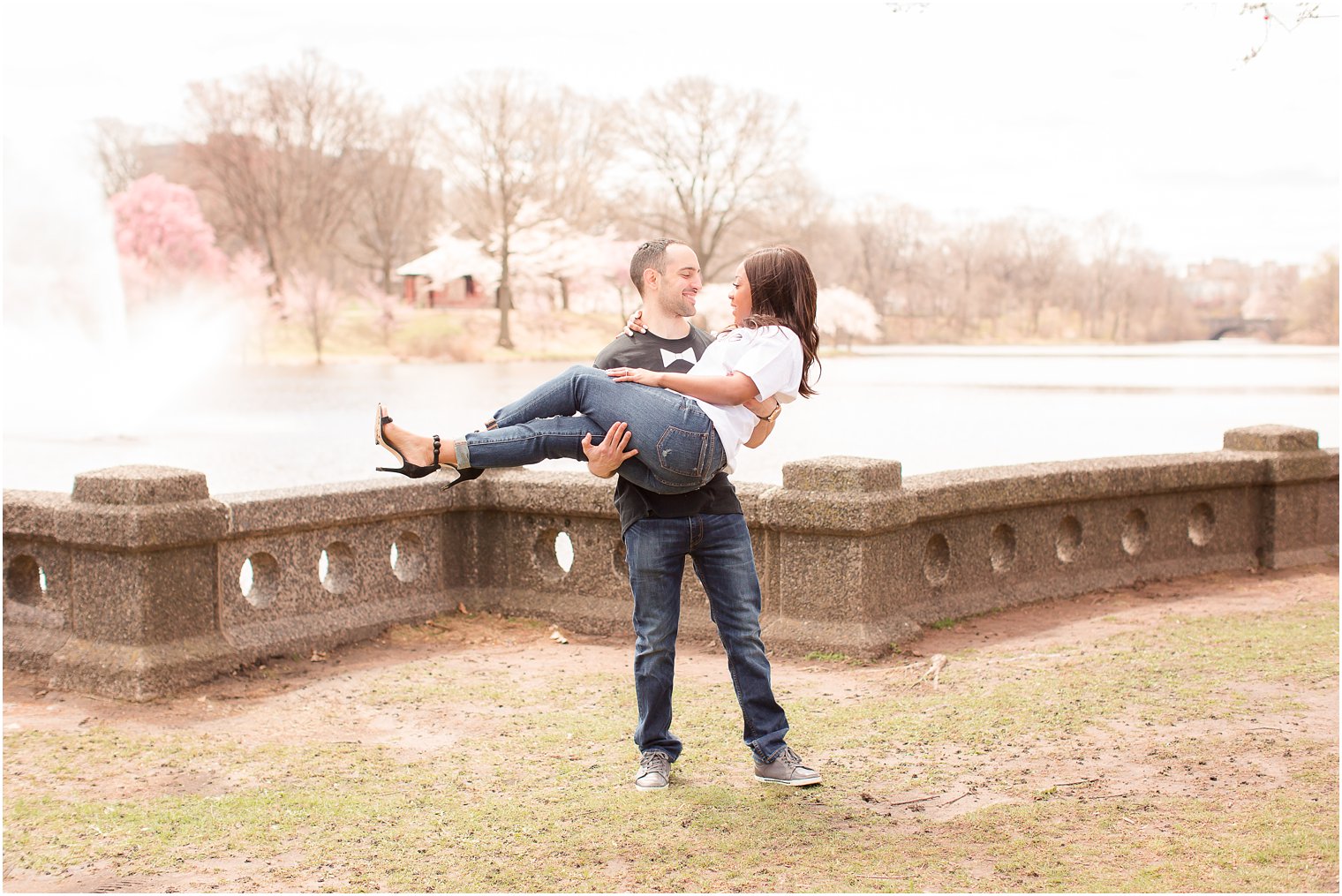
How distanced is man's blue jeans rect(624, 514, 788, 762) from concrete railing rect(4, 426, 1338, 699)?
2142 mm

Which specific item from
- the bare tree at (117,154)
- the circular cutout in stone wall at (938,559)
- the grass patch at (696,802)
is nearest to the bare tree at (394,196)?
the bare tree at (117,154)

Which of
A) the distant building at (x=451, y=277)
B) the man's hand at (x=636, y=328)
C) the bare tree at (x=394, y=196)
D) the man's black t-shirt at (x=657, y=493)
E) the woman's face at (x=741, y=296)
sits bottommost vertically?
the man's black t-shirt at (x=657, y=493)

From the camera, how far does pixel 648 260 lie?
4.46 meters

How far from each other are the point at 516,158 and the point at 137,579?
174 feet

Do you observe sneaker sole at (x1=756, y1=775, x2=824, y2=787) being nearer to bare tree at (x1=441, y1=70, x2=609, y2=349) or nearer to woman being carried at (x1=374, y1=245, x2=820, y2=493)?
woman being carried at (x1=374, y1=245, x2=820, y2=493)

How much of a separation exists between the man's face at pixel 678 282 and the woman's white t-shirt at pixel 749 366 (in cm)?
21

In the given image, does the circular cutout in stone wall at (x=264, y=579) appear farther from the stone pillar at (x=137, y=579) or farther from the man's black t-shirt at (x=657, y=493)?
the man's black t-shirt at (x=657, y=493)

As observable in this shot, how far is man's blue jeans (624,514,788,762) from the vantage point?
451 cm

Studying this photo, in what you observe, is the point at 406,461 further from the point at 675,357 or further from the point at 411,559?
the point at 411,559

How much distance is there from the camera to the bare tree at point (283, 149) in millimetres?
57719

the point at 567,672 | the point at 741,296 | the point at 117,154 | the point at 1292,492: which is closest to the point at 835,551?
the point at 567,672

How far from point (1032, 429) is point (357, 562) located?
83.9 ft

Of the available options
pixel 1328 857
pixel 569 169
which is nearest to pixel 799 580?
pixel 1328 857

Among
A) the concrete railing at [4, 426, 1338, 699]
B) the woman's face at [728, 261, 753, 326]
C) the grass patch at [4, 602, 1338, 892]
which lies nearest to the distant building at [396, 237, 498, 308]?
the concrete railing at [4, 426, 1338, 699]
